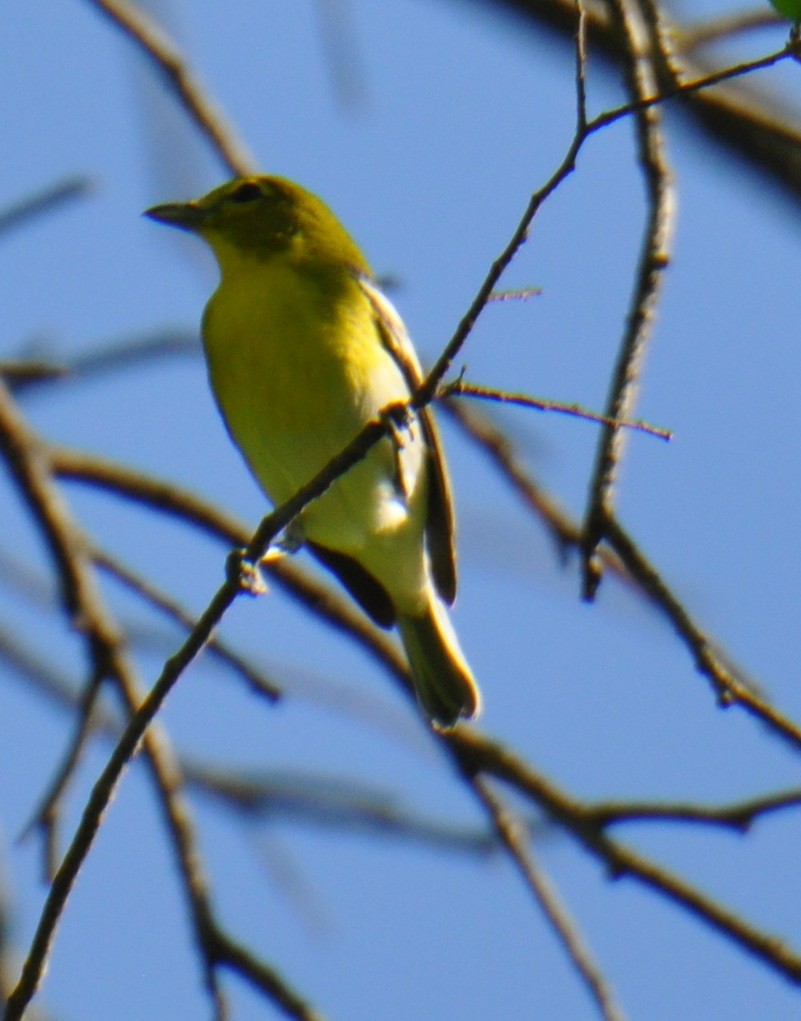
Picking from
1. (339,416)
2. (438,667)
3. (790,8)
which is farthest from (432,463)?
(790,8)

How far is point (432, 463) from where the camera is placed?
190 inches

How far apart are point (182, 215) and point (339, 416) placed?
→ 52.5 inches

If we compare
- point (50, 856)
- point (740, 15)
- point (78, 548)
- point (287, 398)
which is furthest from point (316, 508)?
point (740, 15)

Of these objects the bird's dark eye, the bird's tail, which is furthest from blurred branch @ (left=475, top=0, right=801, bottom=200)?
the bird's tail

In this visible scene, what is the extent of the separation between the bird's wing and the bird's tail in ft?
0.36

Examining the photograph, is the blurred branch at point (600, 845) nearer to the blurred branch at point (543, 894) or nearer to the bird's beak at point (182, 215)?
the blurred branch at point (543, 894)

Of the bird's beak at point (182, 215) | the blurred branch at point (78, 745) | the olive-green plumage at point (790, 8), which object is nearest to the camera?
the olive-green plumage at point (790, 8)

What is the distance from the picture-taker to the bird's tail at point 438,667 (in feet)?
14.8

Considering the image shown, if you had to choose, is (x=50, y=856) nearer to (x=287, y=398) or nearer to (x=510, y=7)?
(x=287, y=398)

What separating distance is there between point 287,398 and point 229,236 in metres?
1.01

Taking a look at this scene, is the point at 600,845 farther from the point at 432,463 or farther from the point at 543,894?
the point at 432,463

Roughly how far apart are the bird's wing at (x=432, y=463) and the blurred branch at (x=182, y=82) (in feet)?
1.77

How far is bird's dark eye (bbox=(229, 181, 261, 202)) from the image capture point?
5508 millimetres

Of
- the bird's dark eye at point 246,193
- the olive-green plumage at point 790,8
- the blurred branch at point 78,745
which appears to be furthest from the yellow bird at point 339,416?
the olive-green plumage at point 790,8
